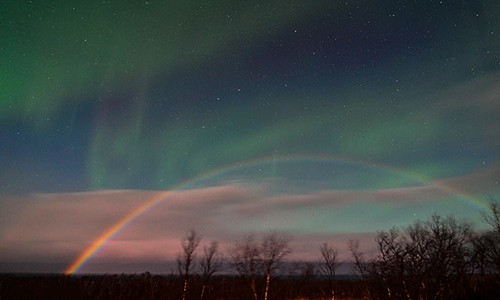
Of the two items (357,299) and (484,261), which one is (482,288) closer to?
(484,261)

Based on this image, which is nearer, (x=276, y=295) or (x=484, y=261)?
(x=484, y=261)

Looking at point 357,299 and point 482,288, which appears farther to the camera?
point 357,299

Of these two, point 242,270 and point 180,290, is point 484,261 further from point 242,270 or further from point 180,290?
point 180,290

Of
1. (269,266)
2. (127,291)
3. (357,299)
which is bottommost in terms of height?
(357,299)

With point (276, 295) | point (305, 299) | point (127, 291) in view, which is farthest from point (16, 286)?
point (305, 299)

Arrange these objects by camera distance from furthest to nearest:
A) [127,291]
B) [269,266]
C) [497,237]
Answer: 1. [127,291]
2. [269,266]
3. [497,237]

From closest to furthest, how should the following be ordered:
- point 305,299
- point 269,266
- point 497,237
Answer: point 497,237
point 269,266
point 305,299

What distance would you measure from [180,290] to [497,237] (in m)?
69.4

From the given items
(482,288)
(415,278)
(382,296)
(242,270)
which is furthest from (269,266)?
(415,278)

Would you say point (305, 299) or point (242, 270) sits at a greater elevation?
point (242, 270)

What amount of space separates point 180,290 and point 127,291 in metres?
15.5

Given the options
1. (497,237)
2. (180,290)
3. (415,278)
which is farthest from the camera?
(180,290)

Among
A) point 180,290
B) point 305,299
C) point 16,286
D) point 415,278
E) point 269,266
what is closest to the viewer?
point 415,278

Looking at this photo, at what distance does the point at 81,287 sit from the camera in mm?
85875
